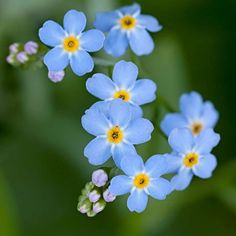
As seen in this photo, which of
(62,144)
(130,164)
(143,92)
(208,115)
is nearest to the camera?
(130,164)

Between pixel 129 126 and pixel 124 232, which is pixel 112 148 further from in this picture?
pixel 124 232

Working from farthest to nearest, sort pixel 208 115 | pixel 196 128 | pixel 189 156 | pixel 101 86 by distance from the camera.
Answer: pixel 208 115 < pixel 196 128 < pixel 189 156 < pixel 101 86

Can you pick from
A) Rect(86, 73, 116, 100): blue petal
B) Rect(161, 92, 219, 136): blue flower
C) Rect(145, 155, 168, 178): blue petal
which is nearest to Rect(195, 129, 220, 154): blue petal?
Rect(161, 92, 219, 136): blue flower

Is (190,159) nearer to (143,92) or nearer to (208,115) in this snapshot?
(143,92)

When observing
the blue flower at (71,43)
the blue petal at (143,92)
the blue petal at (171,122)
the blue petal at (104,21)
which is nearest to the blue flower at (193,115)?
the blue petal at (171,122)

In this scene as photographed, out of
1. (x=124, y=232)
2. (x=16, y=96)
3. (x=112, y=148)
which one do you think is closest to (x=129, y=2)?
(x=16, y=96)

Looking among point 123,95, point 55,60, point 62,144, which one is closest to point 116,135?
point 123,95
